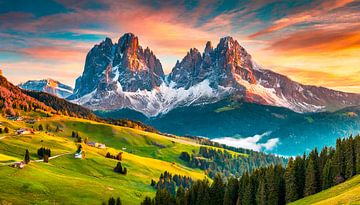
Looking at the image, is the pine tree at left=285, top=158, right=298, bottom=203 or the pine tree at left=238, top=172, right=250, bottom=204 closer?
the pine tree at left=285, top=158, right=298, bottom=203

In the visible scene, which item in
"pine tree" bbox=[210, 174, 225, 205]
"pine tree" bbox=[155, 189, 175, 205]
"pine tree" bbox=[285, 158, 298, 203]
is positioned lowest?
"pine tree" bbox=[155, 189, 175, 205]

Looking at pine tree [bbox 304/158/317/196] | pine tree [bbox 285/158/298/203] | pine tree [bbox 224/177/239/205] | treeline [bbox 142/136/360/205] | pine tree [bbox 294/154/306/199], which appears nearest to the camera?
treeline [bbox 142/136/360/205]

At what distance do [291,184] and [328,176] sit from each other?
11.3 metres

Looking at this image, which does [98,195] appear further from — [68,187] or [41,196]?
[41,196]

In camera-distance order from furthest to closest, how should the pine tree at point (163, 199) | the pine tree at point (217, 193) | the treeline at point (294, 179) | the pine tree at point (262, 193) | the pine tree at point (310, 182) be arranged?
1. the pine tree at point (163, 199)
2. the pine tree at point (217, 193)
3. the pine tree at point (262, 193)
4. the pine tree at point (310, 182)
5. the treeline at point (294, 179)

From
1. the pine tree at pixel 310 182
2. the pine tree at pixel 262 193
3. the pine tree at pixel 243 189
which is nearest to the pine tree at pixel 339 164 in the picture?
the pine tree at pixel 310 182

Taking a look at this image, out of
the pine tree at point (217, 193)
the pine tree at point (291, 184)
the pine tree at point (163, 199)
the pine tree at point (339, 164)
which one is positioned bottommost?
the pine tree at point (163, 199)

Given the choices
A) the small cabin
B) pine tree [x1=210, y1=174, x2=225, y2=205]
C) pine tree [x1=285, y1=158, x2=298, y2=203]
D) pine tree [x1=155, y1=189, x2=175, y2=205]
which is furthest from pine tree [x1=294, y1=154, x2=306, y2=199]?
the small cabin

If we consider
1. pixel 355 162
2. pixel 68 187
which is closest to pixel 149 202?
pixel 68 187

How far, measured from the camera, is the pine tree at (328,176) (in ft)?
370

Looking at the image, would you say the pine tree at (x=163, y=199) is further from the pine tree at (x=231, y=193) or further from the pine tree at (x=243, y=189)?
the pine tree at (x=243, y=189)

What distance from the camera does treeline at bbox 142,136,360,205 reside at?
11175 centimetres

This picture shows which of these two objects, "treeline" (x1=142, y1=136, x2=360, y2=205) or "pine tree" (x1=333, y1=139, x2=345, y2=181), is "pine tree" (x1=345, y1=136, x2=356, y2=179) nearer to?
"treeline" (x1=142, y1=136, x2=360, y2=205)

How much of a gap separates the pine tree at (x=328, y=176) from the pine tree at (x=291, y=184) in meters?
9.34
